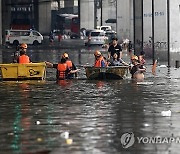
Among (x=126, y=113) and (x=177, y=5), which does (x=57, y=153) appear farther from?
(x=177, y=5)

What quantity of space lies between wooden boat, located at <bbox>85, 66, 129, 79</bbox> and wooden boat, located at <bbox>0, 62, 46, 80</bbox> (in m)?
1.83

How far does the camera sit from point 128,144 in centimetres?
1211

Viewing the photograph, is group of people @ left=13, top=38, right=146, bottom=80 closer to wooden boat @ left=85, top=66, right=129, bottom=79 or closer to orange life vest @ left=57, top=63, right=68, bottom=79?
orange life vest @ left=57, top=63, right=68, bottom=79

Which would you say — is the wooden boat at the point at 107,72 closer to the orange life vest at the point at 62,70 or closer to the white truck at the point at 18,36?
the orange life vest at the point at 62,70

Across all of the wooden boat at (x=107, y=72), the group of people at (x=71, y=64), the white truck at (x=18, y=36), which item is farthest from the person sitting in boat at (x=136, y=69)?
the white truck at (x=18, y=36)

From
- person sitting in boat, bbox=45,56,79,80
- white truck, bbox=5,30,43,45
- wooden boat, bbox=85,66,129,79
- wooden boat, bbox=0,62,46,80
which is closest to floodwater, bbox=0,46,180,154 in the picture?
wooden boat, bbox=85,66,129,79

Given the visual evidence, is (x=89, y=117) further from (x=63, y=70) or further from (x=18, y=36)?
(x=18, y=36)

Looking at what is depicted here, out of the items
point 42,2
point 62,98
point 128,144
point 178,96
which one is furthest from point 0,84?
point 42,2

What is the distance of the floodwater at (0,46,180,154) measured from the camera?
39.2ft

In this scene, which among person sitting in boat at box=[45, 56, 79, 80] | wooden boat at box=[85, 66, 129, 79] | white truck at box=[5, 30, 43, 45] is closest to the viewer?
wooden boat at box=[85, 66, 129, 79]

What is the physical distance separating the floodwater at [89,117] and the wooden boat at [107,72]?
3.43 ft

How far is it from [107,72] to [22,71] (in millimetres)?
3222

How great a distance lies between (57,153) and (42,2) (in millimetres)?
94156

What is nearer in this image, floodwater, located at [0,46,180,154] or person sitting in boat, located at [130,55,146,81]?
floodwater, located at [0,46,180,154]
